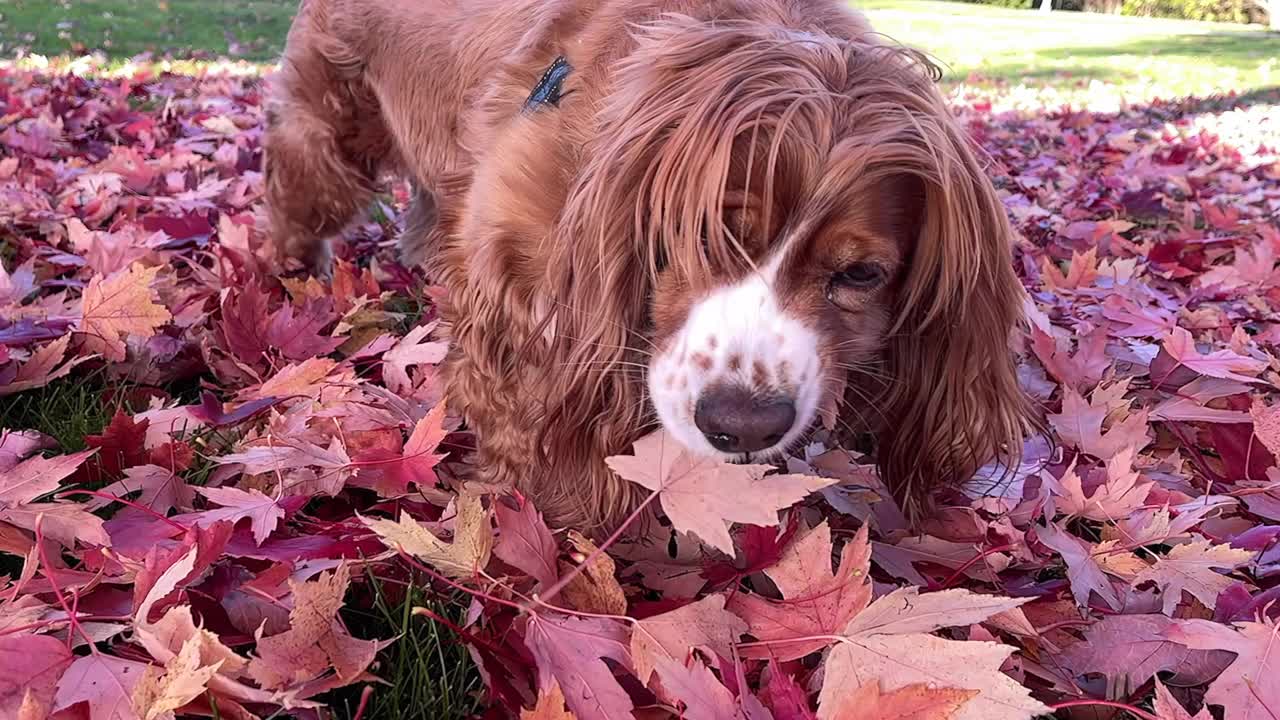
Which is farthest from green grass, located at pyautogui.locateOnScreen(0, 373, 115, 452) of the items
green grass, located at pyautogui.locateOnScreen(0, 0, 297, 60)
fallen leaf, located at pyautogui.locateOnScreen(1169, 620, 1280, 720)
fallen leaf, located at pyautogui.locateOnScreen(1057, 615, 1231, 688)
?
green grass, located at pyautogui.locateOnScreen(0, 0, 297, 60)

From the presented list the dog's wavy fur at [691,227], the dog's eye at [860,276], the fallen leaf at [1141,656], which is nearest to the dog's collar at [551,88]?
the dog's wavy fur at [691,227]

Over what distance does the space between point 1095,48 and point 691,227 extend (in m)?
24.0

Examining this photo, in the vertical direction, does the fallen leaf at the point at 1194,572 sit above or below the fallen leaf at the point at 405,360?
below

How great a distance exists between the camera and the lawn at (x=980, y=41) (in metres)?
12.7

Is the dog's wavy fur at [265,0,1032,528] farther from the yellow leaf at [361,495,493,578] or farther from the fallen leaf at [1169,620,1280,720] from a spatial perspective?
the fallen leaf at [1169,620,1280,720]

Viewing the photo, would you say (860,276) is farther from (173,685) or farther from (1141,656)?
(173,685)

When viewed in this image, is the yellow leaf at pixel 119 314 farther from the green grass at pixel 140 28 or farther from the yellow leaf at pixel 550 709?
the green grass at pixel 140 28

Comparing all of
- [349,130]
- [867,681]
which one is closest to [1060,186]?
[349,130]

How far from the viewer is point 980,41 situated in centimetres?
2397

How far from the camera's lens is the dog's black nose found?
162cm

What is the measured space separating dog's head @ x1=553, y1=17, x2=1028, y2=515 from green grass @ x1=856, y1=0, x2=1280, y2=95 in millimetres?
8393

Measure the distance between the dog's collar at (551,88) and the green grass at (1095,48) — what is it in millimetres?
8268

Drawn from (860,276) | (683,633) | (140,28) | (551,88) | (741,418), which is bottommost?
(140,28)

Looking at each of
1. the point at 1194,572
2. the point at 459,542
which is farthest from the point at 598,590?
the point at 1194,572
